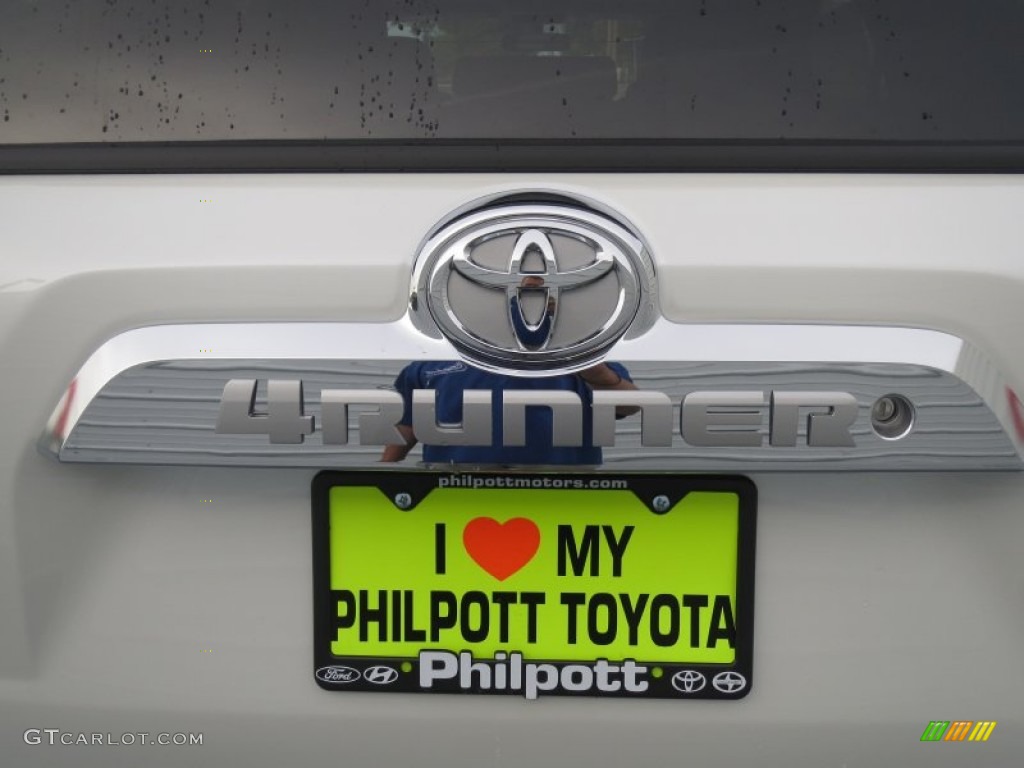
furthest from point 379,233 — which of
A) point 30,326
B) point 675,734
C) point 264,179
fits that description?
point 675,734

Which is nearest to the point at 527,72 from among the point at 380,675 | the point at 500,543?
the point at 500,543

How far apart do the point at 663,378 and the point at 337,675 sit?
52 cm

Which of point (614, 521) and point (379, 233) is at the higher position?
point (379, 233)

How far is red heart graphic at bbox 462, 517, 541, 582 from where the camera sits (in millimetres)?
1159

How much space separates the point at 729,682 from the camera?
3.87ft

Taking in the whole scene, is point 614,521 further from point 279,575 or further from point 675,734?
point 279,575

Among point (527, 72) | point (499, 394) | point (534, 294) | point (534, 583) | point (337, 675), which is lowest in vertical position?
point (337, 675)

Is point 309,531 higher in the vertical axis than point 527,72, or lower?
lower

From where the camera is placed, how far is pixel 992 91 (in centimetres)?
118

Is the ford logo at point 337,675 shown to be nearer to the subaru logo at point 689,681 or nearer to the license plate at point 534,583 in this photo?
the license plate at point 534,583

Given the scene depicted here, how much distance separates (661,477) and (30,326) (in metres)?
0.73

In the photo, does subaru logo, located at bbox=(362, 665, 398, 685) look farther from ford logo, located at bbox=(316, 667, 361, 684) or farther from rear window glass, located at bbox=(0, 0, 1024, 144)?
rear window glass, located at bbox=(0, 0, 1024, 144)

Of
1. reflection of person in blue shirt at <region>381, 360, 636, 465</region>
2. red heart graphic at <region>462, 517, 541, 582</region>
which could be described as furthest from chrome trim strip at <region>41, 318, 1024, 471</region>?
red heart graphic at <region>462, 517, 541, 582</region>

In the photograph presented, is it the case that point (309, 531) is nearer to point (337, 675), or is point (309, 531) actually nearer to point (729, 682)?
point (337, 675)
